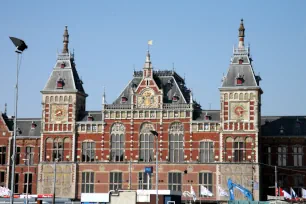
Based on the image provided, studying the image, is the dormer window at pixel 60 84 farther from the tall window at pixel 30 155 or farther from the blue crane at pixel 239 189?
the blue crane at pixel 239 189

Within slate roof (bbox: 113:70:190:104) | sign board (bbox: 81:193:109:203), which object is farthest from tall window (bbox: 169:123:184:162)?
sign board (bbox: 81:193:109:203)

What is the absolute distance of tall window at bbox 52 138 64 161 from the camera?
87.2 m

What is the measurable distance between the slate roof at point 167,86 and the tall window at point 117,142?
3.35m

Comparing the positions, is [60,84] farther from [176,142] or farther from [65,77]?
[176,142]

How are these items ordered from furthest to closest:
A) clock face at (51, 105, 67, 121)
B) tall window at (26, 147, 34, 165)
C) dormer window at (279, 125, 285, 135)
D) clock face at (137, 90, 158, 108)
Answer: tall window at (26, 147, 34, 165) → clock face at (51, 105, 67, 121) → dormer window at (279, 125, 285, 135) → clock face at (137, 90, 158, 108)

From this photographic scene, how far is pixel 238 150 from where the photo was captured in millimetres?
82562

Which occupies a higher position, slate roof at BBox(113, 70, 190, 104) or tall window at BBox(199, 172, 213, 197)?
slate roof at BBox(113, 70, 190, 104)

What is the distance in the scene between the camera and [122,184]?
279ft

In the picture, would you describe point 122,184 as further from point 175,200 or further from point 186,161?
point 175,200

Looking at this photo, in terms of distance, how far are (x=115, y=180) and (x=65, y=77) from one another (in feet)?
48.9

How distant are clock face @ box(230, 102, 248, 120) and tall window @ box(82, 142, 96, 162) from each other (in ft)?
57.7

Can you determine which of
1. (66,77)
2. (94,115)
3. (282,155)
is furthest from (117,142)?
(282,155)

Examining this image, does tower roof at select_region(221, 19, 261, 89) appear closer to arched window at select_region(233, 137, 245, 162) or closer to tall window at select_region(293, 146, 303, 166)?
arched window at select_region(233, 137, 245, 162)

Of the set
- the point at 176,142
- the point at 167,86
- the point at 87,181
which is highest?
the point at 167,86
